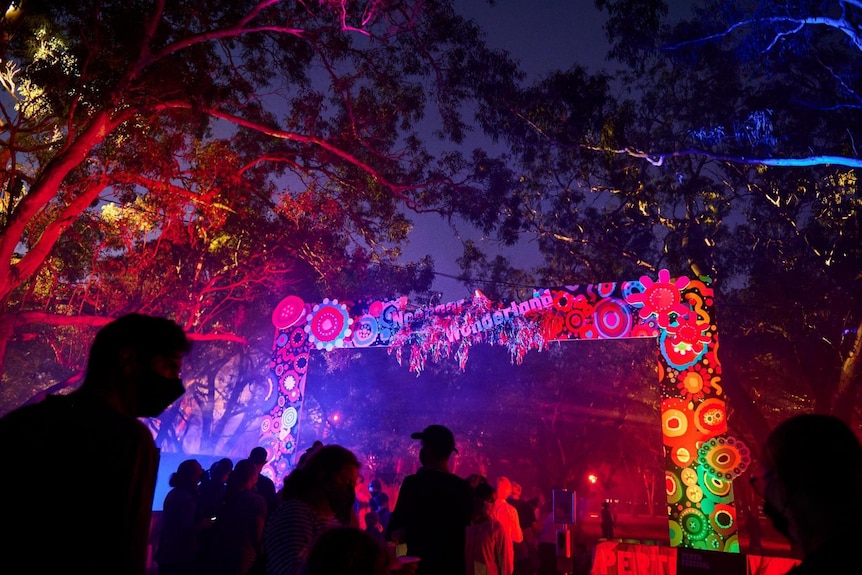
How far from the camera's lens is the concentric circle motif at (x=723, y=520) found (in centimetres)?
831

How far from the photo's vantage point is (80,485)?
1.57 meters

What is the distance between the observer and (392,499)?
19.0m

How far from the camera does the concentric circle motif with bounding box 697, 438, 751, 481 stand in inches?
335

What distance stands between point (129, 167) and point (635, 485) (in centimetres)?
3577

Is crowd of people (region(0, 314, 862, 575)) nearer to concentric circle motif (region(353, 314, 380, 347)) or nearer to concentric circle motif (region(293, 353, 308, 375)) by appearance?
concentric circle motif (region(353, 314, 380, 347))

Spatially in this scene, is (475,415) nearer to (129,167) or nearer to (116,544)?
(129,167)

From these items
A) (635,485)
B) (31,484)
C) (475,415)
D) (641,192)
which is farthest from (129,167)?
(635,485)

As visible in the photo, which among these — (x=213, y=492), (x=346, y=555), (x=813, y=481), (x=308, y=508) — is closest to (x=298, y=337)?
(x=213, y=492)

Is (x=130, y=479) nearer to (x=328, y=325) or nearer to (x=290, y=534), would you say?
(x=290, y=534)

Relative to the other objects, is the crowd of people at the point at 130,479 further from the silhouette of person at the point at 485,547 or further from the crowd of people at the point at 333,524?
the silhouette of person at the point at 485,547

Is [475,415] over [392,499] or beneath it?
over

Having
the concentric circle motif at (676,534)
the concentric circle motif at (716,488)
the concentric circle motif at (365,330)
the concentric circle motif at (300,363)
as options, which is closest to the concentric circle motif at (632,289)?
the concentric circle motif at (716,488)

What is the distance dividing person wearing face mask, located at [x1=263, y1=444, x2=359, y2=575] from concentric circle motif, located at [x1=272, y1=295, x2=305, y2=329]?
9.63 m

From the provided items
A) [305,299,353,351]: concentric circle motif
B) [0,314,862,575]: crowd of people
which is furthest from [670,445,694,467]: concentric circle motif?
[0,314,862,575]: crowd of people
